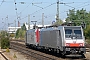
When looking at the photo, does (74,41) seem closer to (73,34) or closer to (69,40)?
(69,40)

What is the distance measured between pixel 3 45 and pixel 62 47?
742 inches

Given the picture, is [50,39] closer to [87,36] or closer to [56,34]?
[56,34]

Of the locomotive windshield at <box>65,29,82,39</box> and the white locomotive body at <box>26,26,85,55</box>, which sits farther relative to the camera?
the locomotive windshield at <box>65,29,82,39</box>

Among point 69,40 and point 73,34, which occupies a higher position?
point 73,34

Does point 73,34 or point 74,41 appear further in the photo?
point 73,34

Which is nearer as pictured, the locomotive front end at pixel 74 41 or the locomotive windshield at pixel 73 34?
the locomotive front end at pixel 74 41

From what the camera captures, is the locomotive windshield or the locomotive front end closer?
the locomotive front end

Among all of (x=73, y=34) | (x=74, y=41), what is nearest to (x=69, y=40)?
(x=74, y=41)

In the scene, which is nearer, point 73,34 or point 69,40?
point 69,40

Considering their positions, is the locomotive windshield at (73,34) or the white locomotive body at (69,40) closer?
the white locomotive body at (69,40)

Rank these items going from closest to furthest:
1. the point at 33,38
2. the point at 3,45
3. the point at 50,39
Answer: the point at 50,39 → the point at 33,38 → the point at 3,45

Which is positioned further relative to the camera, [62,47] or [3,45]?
[3,45]

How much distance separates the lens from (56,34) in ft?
80.4

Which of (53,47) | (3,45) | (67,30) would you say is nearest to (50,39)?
(53,47)
